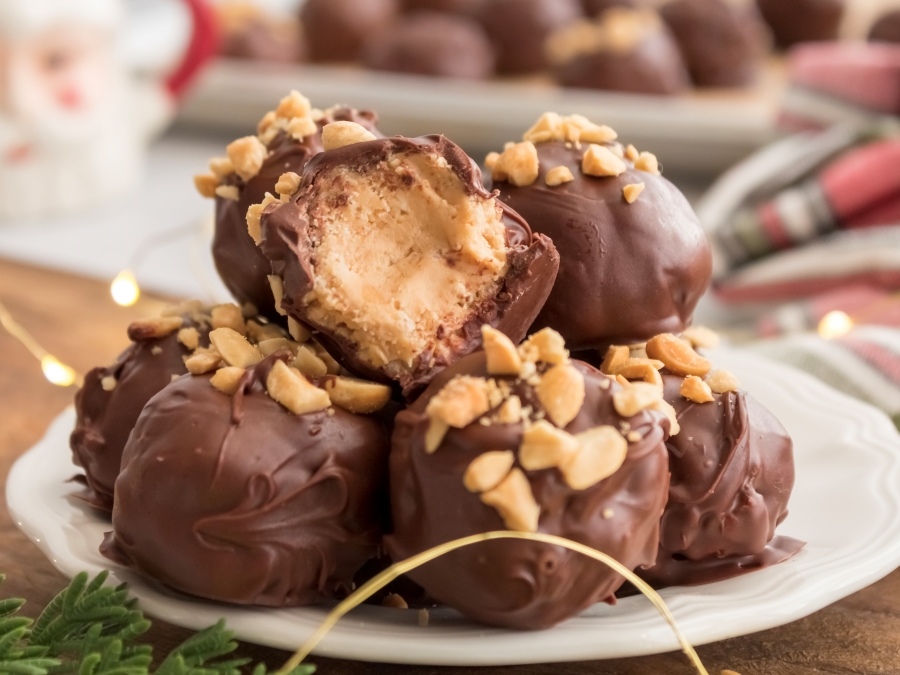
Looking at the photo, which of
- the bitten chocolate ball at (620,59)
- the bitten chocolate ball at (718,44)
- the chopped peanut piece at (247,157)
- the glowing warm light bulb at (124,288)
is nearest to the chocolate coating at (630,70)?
the bitten chocolate ball at (620,59)

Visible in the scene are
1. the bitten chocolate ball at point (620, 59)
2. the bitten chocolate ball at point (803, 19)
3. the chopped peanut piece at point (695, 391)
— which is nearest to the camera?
the chopped peanut piece at point (695, 391)

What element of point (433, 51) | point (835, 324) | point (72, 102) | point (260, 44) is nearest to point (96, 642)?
point (835, 324)

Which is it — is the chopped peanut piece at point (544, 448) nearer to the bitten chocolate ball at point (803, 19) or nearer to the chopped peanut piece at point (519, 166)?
the chopped peanut piece at point (519, 166)

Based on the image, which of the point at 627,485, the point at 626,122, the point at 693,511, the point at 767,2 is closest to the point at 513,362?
the point at 627,485

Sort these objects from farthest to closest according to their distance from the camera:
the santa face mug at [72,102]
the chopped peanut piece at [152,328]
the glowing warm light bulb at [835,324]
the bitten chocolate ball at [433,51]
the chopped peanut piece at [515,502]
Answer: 1. the bitten chocolate ball at [433,51]
2. the santa face mug at [72,102]
3. the glowing warm light bulb at [835,324]
4. the chopped peanut piece at [152,328]
5. the chopped peanut piece at [515,502]

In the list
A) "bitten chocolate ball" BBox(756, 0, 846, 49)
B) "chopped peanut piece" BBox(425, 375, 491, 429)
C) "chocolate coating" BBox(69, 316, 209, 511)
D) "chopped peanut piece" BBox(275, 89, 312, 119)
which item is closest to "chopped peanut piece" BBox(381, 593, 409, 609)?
"chopped peanut piece" BBox(425, 375, 491, 429)
